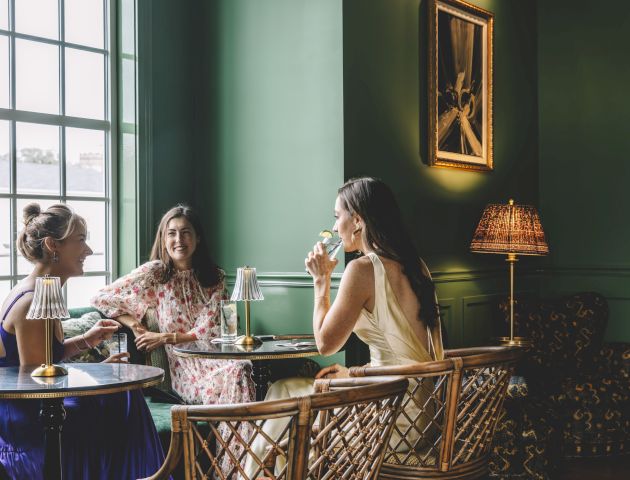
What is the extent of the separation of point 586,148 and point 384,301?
145 inches

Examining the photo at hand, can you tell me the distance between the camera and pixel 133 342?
3926mm

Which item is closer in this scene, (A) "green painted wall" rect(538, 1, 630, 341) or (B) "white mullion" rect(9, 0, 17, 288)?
(B) "white mullion" rect(9, 0, 17, 288)

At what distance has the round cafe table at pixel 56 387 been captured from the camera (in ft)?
7.98

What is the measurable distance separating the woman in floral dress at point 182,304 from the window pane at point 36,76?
982 millimetres

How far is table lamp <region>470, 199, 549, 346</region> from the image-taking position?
4.77 meters

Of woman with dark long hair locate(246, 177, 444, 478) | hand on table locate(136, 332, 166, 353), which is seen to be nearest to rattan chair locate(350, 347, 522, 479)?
woman with dark long hair locate(246, 177, 444, 478)

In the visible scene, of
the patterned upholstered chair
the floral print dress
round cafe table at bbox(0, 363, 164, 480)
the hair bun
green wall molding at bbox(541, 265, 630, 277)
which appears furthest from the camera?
green wall molding at bbox(541, 265, 630, 277)

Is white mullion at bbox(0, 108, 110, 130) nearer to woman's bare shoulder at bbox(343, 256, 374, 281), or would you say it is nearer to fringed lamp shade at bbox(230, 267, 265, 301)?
fringed lamp shade at bbox(230, 267, 265, 301)

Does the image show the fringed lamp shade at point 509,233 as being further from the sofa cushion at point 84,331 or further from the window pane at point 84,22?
the window pane at point 84,22

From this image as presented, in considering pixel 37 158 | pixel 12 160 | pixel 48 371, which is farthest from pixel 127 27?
pixel 48 371

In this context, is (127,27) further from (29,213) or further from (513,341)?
(513,341)

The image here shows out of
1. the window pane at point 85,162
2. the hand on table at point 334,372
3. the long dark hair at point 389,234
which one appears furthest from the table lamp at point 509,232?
the window pane at point 85,162

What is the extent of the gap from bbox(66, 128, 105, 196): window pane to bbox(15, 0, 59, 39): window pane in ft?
1.85

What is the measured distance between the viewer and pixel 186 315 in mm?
4043
